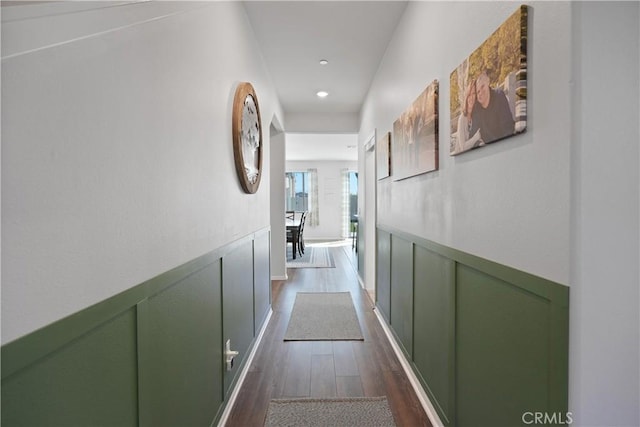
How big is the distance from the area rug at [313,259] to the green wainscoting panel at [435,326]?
4.01 meters

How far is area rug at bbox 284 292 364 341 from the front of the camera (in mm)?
2854

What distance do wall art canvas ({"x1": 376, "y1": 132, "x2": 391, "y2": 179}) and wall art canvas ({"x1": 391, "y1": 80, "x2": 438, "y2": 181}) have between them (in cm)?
26

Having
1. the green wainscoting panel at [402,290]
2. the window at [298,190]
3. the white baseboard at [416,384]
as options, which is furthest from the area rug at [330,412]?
the window at [298,190]

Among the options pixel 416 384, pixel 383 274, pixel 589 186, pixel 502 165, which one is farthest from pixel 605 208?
pixel 383 274

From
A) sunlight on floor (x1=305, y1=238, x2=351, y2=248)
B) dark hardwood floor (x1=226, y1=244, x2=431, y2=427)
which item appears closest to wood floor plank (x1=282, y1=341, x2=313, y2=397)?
dark hardwood floor (x1=226, y1=244, x2=431, y2=427)

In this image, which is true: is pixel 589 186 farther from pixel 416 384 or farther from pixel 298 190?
pixel 298 190

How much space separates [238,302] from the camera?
209cm

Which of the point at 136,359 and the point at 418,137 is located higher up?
the point at 418,137

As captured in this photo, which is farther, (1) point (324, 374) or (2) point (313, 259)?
(2) point (313, 259)

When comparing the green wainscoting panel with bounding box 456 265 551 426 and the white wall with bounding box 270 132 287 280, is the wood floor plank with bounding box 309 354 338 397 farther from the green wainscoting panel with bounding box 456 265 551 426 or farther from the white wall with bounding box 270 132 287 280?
the white wall with bounding box 270 132 287 280

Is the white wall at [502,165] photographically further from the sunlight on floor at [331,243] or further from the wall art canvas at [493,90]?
the sunlight on floor at [331,243]

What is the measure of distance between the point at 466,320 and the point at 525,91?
893 millimetres

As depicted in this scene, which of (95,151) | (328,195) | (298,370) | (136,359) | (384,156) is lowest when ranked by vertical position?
(298,370)

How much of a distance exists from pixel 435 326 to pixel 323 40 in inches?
91.3
